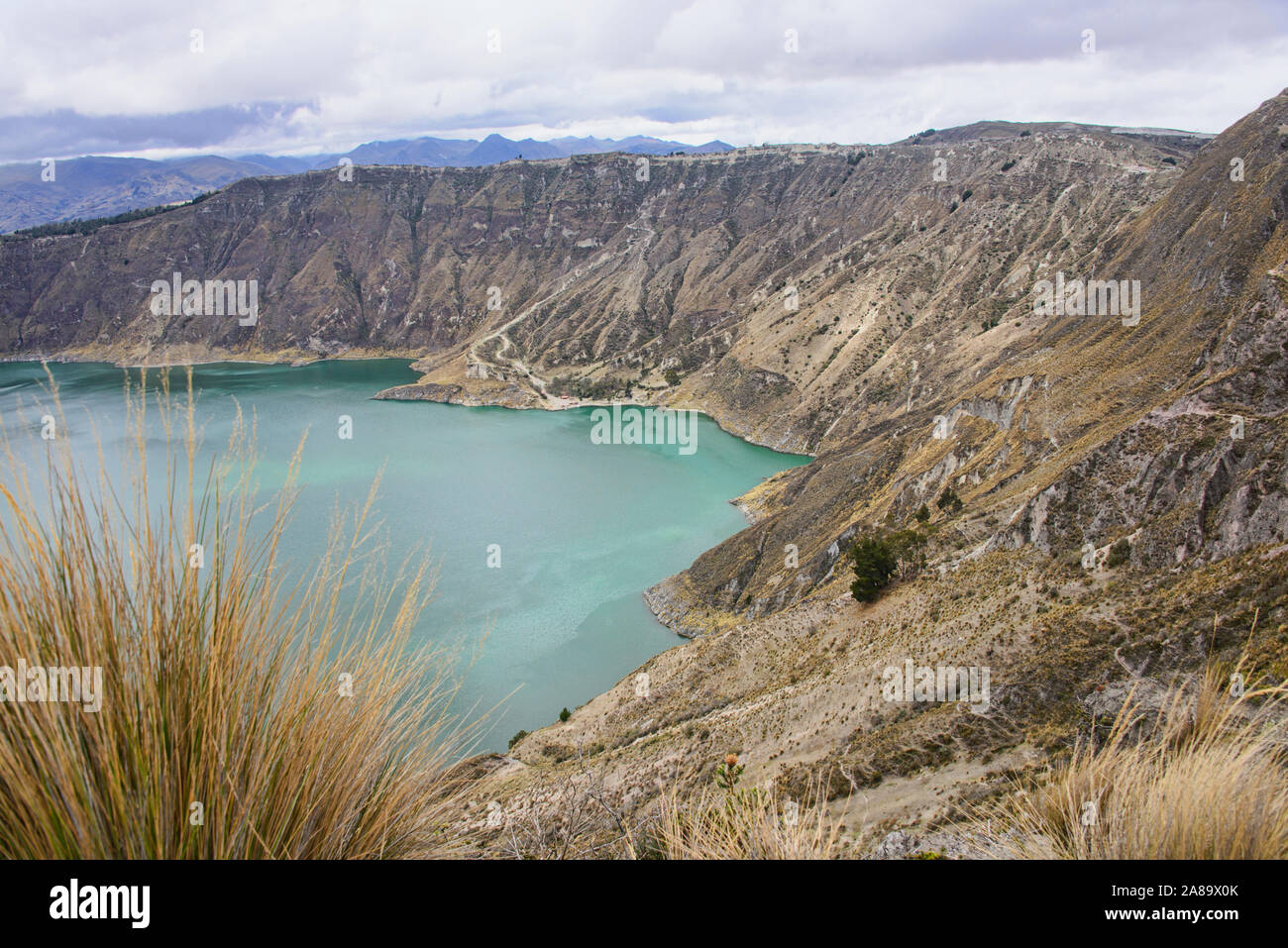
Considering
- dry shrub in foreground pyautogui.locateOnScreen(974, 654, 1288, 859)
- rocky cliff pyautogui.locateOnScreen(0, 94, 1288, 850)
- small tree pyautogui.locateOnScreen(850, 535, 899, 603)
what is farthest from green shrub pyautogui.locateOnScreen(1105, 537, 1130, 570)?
dry shrub in foreground pyautogui.locateOnScreen(974, 654, 1288, 859)

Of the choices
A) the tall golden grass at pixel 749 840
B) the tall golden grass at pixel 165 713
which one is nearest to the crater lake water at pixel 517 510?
the tall golden grass at pixel 165 713

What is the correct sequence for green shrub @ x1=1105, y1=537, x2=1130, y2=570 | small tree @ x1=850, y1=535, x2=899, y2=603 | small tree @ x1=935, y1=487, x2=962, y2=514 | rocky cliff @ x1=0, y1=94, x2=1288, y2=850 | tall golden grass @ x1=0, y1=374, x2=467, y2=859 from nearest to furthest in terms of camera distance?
tall golden grass @ x1=0, y1=374, x2=467, y2=859 → rocky cliff @ x1=0, y1=94, x2=1288, y2=850 → green shrub @ x1=1105, y1=537, x2=1130, y2=570 → small tree @ x1=850, y1=535, x2=899, y2=603 → small tree @ x1=935, y1=487, x2=962, y2=514

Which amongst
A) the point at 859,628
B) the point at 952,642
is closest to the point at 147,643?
the point at 952,642

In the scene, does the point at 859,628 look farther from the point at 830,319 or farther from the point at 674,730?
the point at 830,319

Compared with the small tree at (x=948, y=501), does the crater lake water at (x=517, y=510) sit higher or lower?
lower

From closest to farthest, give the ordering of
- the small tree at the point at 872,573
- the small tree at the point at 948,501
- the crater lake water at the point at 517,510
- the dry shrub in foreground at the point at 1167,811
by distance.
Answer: the dry shrub in foreground at the point at 1167,811, the small tree at the point at 872,573, the small tree at the point at 948,501, the crater lake water at the point at 517,510

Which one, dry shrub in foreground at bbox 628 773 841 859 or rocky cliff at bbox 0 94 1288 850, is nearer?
dry shrub in foreground at bbox 628 773 841 859

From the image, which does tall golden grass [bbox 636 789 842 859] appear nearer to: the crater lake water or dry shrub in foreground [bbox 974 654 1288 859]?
dry shrub in foreground [bbox 974 654 1288 859]

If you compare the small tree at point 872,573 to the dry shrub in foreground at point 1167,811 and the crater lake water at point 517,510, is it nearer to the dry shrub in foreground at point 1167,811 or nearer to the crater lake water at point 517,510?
the crater lake water at point 517,510
